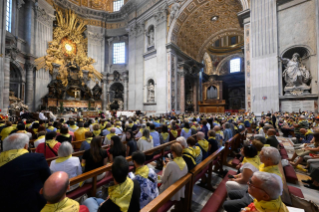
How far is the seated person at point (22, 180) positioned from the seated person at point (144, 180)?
985 millimetres

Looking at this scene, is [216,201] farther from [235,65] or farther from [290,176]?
[235,65]

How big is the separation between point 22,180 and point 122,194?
104cm

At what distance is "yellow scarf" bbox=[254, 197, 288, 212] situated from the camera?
1190mm

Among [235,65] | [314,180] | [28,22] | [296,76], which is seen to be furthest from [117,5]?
[314,180]

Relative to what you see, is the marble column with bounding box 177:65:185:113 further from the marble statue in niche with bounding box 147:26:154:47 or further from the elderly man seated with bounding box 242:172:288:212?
the elderly man seated with bounding box 242:172:288:212

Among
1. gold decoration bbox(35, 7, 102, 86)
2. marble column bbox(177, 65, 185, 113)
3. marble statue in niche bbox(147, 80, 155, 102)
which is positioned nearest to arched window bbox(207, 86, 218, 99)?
marble column bbox(177, 65, 185, 113)

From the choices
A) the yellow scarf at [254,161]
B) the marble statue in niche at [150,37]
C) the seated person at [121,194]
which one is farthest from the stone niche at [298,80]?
the marble statue in niche at [150,37]

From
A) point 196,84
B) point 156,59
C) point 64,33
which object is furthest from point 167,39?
point 64,33

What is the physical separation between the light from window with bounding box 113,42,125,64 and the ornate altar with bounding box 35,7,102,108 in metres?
2.92

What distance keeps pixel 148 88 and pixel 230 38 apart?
16.5 meters

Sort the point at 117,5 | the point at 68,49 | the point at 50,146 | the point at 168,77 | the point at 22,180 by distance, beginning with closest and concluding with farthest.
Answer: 1. the point at 22,180
2. the point at 50,146
3. the point at 168,77
4. the point at 68,49
5. the point at 117,5

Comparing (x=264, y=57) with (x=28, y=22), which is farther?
(x=28, y=22)

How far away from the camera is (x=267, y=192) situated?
4.02 ft

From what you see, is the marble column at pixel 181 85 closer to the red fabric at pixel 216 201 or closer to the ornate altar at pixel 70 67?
the ornate altar at pixel 70 67
